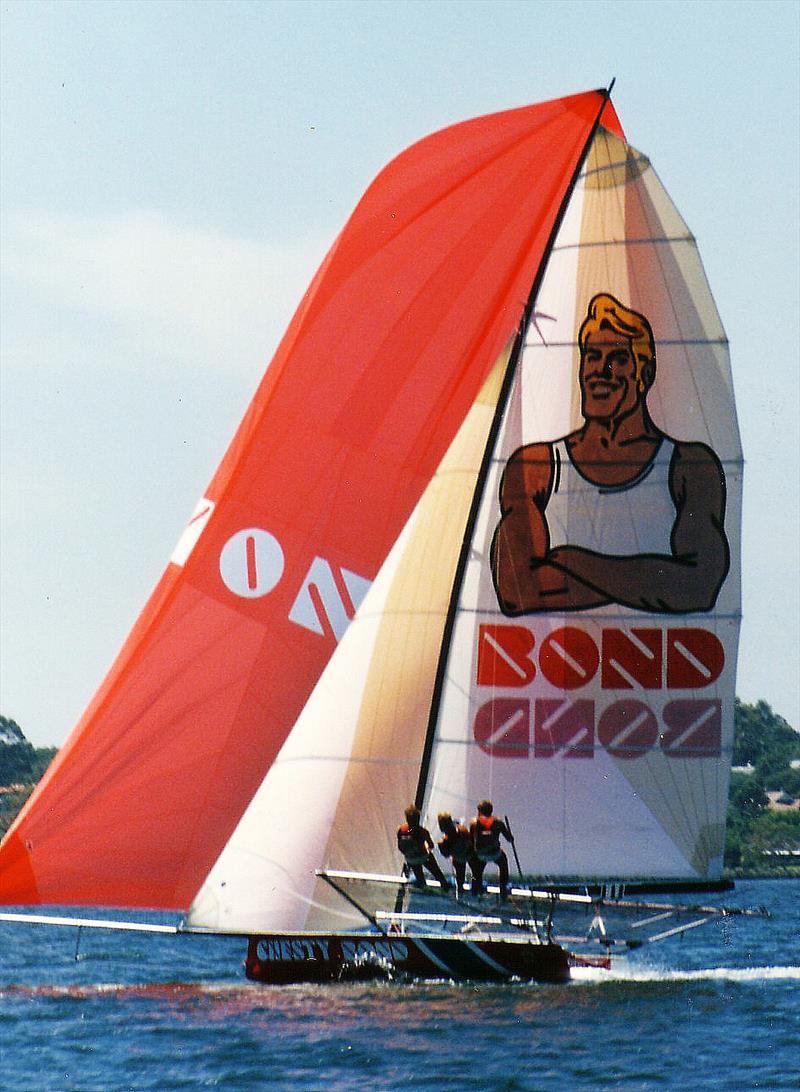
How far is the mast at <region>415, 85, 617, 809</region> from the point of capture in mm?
16719

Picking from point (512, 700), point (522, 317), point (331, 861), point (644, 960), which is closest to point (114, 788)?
point (331, 861)

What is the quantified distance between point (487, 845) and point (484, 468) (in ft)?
10.2

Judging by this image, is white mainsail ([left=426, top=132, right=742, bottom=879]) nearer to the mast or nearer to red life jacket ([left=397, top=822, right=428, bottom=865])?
the mast

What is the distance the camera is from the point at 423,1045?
14.4m

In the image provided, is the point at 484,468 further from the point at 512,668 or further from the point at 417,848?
the point at 417,848

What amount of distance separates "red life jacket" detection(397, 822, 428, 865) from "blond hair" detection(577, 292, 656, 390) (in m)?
4.05

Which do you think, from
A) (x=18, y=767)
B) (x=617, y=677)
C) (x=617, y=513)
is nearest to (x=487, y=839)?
(x=617, y=677)

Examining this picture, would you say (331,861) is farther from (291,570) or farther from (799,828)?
(799,828)

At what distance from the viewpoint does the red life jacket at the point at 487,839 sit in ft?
52.2

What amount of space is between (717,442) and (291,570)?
397 cm

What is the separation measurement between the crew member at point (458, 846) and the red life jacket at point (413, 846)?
0.59ft

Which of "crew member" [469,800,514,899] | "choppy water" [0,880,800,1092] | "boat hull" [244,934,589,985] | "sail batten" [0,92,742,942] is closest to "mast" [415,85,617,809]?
"sail batten" [0,92,742,942]

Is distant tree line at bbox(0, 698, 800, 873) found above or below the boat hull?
above

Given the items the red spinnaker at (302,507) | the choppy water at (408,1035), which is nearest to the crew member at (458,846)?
the choppy water at (408,1035)
